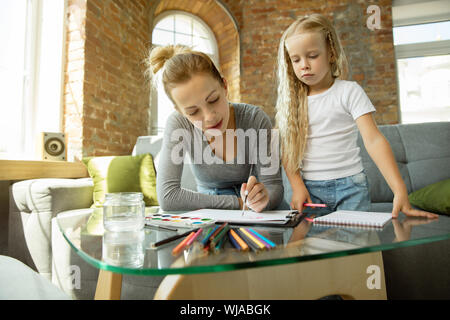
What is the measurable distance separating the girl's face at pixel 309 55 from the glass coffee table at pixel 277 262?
2.03 ft

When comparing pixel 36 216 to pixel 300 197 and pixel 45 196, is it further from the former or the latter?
pixel 300 197

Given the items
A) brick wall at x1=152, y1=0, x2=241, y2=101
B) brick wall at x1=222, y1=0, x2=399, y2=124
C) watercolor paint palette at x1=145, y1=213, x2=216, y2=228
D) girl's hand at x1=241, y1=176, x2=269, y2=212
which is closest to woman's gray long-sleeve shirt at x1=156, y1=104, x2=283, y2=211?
girl's hand at x1=241, y1=176, x2=269, y2=212

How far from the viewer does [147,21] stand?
11.8ft

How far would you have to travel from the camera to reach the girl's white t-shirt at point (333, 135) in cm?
112

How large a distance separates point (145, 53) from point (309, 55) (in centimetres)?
284

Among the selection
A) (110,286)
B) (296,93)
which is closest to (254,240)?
(110,286)

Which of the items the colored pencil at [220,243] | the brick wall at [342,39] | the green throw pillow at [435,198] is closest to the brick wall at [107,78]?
the brick wall at [342,39]

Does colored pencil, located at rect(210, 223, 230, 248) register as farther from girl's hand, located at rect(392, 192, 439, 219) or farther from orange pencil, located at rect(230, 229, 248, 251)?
girl's hand, located at rect(392, 192, 439, 219)

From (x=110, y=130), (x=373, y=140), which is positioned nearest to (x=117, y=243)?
(x=373, y=140)

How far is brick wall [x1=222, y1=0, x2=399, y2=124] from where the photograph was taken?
3.86 m

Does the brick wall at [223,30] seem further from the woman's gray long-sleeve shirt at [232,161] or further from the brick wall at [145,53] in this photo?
the woman's gray long-sleeve shirt at [232,161]

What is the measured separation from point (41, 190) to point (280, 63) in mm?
1519

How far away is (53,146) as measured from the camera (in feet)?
7.70

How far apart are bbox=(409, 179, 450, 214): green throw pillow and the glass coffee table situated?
3.02 feet
